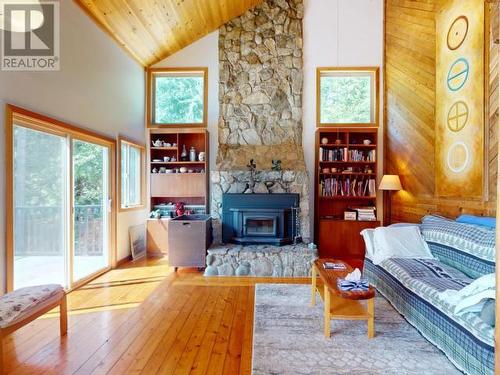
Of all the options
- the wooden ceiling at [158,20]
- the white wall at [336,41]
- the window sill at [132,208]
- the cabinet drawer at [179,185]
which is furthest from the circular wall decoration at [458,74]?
the window sill at [132,208]

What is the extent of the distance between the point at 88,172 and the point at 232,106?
2692 mm

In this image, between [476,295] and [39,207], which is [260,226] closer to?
[39,207]

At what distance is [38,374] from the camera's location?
1.97m

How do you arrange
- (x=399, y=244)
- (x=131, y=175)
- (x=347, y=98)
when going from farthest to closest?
1. (x=347, y=98)
2. (x=131, y=175)
3. (x=399, y=244)

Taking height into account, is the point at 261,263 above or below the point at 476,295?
below

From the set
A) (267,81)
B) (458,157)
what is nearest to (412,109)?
(458,157)

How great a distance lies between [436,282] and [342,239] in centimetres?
255

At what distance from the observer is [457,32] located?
11.8 feet

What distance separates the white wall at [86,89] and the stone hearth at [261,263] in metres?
1.64

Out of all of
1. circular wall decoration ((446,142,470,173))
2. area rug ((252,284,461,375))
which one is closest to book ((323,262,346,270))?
area rug ((252,284,461,375))

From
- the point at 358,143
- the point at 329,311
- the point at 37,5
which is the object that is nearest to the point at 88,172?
the point at 37,5

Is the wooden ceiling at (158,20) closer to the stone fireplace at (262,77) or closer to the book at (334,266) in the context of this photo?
the stone fireplace at (262,77)

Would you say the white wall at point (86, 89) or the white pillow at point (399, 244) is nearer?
the white wall at point (86, 89)

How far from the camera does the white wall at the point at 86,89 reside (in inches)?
109
